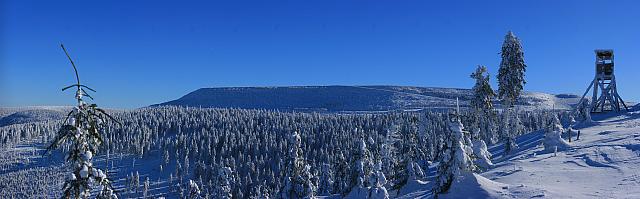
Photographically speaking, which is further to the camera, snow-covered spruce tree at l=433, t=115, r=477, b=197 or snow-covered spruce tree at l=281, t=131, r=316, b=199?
snow-covered spruce tree at l=281, t=131, r=316, b=199

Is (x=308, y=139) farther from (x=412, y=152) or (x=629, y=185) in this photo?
(x=629, y=185)

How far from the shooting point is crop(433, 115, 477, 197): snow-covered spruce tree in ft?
90.8

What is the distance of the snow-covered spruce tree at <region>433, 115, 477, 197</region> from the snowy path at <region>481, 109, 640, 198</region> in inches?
85.2

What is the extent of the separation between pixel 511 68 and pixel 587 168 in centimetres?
2251

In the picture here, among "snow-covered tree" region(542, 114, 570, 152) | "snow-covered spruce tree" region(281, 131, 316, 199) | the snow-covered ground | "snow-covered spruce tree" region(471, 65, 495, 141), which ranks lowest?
"snow-covered spruce tree" region(281, 131, 316, 199)

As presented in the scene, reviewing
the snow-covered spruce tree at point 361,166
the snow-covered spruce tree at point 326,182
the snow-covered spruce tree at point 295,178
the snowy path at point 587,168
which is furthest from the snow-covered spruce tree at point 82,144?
the snow-covered spruce tree at point 326,182

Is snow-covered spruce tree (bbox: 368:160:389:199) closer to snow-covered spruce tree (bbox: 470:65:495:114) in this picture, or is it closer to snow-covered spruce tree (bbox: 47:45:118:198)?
snow-covered spruce tree (bbox: 470:65:495:114)

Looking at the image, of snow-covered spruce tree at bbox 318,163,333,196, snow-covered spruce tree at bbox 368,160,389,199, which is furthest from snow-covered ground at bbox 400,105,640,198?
snow-covered spruce tree at bbox 318,163,333,196

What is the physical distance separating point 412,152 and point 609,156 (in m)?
23.3

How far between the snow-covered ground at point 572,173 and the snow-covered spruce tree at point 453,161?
104 centimetres

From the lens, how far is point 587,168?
1106 inches

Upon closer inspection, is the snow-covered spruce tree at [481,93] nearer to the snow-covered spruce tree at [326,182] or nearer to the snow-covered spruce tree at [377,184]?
the snow-covered spruce tree at [377,184]

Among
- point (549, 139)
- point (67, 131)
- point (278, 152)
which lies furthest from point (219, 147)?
point (67, 131)

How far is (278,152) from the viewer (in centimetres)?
16188
